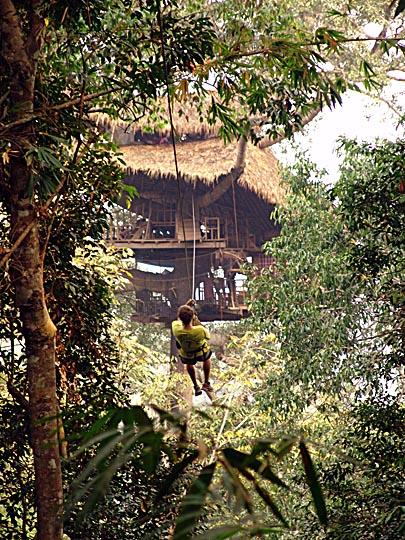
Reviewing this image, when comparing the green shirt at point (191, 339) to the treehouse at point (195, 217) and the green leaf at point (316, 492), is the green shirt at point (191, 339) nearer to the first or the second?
the green leaf at point (316, 492)

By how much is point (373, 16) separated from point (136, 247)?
15.8 feet

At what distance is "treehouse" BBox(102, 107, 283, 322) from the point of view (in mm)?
10383

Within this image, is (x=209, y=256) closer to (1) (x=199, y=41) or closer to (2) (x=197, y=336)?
(2) (x=197, y=336)

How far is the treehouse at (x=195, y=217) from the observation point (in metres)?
10.4

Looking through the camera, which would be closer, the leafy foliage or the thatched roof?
the leafy foliage

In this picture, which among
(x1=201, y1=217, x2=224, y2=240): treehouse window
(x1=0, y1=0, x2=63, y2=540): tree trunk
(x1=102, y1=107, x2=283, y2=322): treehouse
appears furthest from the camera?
(x1=201, y1=217, x2=224, y2=240): treehouse window

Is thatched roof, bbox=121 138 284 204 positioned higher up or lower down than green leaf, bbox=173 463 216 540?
higher up

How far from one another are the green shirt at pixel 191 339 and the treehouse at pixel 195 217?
519cm

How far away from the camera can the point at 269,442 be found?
0.91m

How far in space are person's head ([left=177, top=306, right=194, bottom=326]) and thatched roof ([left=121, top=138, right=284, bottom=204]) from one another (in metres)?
5.58

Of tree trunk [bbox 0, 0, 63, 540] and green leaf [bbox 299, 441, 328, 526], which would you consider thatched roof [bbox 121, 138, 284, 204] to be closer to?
tree trunk [bbox 0, 0, 63, 540]

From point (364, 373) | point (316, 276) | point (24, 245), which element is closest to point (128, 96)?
point (24, 245)

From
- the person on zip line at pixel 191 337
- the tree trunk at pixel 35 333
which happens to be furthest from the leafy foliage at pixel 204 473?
the person on zip line at pixel 191 337

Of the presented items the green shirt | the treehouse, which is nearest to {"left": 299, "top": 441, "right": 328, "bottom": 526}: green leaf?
the green shirt
